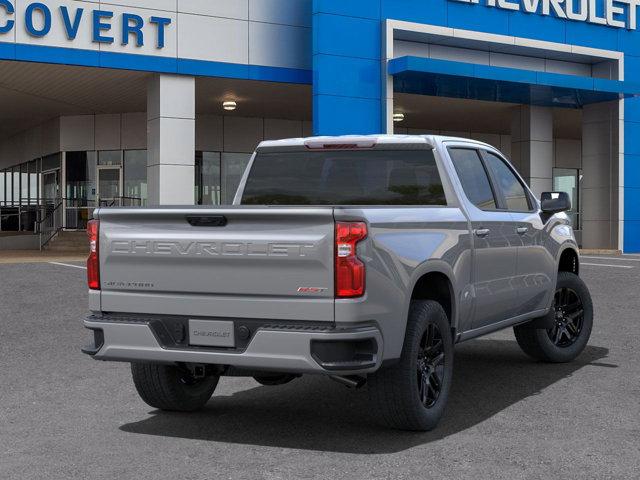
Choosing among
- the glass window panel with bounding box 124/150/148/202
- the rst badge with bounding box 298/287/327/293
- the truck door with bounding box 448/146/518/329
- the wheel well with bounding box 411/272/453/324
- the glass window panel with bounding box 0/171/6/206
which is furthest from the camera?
the glass window panel with bounding box 0/171/6/206

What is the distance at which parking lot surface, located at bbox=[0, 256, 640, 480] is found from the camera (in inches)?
205

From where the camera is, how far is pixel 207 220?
5.66 metres

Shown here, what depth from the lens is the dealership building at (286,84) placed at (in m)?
22.8

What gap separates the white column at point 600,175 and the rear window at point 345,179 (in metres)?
23.8

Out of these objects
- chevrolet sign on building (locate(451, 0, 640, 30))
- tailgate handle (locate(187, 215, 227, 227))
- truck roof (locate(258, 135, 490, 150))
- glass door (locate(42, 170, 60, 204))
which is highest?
chevrolet sign on building (locate(451, 0, 640, 30))

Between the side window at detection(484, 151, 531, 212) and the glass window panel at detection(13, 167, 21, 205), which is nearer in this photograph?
the side window at detection(484, 151, 531, 212)

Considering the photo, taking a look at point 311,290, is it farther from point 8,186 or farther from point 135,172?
point 8,186

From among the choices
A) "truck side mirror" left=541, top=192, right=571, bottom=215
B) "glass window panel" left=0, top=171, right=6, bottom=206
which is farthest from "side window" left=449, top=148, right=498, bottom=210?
"glass window panel" left=0, top=171, right=6, bottom=206

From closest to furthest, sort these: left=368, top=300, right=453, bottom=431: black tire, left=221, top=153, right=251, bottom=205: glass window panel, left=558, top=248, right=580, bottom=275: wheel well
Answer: left=368, top=300, right=453, bottom=431: black tire, left=558, top=248, right=580, bottom=275: wheel well, left=221, top=153, right=251, bottom=205: glass window panel

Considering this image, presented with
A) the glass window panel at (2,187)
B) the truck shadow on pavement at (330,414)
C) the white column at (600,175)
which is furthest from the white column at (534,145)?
the glass window panel at (2,187)

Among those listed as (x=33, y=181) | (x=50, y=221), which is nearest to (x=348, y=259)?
(x=50, y=221)

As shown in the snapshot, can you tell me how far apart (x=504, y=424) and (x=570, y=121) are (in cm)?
3090

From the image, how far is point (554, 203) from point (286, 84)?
17865 mm

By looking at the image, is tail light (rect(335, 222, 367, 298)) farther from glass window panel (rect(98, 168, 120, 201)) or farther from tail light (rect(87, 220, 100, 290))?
glass window panel (rect(98, 168, 120, 201))
